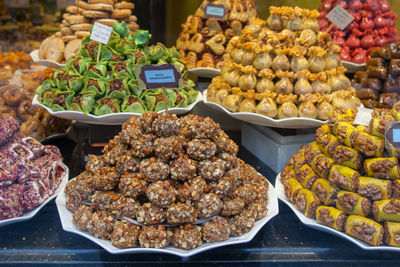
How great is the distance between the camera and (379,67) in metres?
2.26

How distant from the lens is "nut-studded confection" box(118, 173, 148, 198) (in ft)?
3.79

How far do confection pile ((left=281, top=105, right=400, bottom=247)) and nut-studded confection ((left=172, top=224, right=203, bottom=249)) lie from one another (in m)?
0.46

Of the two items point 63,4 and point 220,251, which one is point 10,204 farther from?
point 63,4

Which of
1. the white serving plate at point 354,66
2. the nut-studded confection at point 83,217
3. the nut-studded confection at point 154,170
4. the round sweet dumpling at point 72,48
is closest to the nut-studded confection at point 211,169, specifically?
the nut-studded confection at point 154,170

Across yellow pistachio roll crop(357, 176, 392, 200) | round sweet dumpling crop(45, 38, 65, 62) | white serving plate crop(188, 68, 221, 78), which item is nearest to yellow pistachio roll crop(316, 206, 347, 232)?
yellow pistachio roll crop(357, 176, 392, 200)

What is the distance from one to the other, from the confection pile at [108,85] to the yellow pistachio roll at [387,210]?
1.05m

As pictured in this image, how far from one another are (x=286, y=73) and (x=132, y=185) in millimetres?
1074

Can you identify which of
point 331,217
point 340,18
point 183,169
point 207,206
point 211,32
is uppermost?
point 340,18

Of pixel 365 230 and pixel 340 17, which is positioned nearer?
pixel 365 230

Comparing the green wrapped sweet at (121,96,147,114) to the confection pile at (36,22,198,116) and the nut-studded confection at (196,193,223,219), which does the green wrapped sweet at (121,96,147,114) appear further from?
the nut-studded confection at (196,193,223,219)

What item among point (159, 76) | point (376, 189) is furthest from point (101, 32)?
point (376, 189)

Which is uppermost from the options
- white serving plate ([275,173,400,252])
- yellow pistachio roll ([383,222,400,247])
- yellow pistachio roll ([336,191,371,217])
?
yellow pistachio roll ([336,191,371,217])

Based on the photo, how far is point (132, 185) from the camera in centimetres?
115

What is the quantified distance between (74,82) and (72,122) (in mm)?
772
